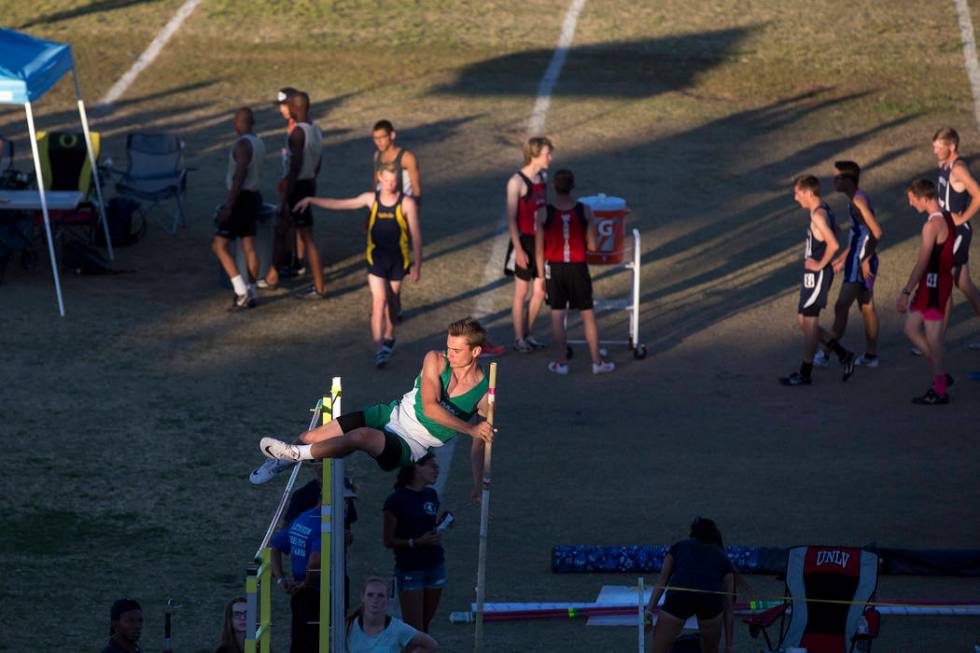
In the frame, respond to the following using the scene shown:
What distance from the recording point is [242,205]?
46.5 ft

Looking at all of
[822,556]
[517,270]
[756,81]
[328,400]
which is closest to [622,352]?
[517,270]

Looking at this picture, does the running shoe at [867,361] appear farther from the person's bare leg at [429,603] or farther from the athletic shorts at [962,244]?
the person's bare leg at [429,603]

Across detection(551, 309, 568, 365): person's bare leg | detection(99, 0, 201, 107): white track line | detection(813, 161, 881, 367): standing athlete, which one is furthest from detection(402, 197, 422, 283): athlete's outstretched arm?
detection(99, 0, 201, 107): white track line

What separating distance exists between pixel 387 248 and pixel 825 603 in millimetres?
5822

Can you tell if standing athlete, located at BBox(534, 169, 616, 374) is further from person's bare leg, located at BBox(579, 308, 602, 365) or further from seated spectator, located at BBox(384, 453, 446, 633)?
seated spectator, located at BBox(384, 453, 446, 633)

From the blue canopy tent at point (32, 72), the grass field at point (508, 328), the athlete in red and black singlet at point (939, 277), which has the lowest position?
the grass field at point (508, 328)

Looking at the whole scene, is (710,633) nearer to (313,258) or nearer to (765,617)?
(765,617)

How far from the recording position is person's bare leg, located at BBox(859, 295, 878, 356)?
42.9 ft

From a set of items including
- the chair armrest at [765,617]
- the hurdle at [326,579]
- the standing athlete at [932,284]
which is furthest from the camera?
the standing athlete at [932,284]

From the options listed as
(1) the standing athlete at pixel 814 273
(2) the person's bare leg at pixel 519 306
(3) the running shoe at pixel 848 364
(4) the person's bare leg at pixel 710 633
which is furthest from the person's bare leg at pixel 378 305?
(4) the person's bare leg at pixel 710 633

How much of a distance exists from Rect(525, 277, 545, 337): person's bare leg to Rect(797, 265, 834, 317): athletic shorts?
2366 millimetres

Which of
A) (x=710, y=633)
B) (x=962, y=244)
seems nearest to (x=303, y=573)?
(x=710, y=633)

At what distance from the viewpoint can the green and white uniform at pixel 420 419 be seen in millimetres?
8359

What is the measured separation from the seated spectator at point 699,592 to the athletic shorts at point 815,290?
4.90 metres
